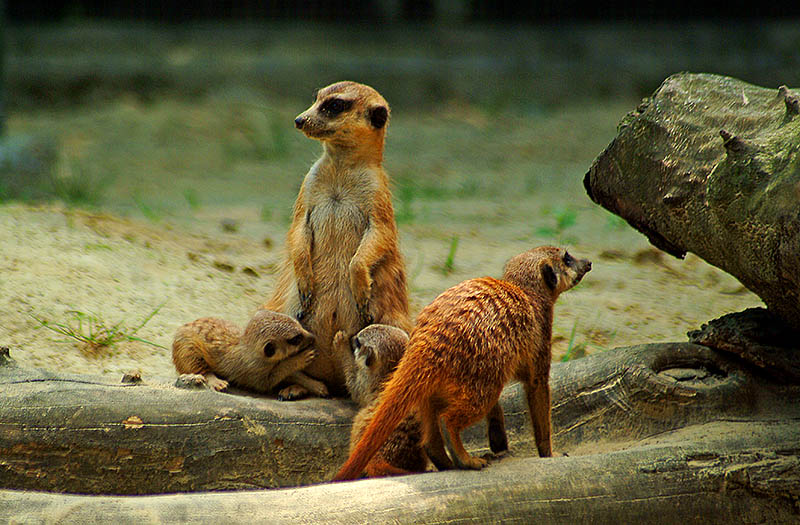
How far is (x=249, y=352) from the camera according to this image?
3.04 m

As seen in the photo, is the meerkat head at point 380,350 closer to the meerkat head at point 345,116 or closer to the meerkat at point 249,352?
the meerkat at point 249,352

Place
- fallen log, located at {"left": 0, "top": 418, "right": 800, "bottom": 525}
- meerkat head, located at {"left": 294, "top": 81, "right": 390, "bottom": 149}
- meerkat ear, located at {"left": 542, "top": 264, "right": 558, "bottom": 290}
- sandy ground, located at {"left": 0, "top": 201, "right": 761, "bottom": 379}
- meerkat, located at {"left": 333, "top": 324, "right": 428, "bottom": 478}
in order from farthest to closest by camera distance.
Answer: sandy ground, located at {"left": 0, "top": 201, "right": 761, "bottom": 379}, meerkat head, located at {"left": 294, "top": 81, "right": 390, "bottom": 149}, meerkat ear, located at {"left": 542, "top": 264, "right": 558, "bottom": 290}, meerkat, located at {"left": 333, "top": 324, "right": 428, "bottom": 478}, fallen log, located at {"left": 0, "top": 418, "right": 800, "bottom": 525}

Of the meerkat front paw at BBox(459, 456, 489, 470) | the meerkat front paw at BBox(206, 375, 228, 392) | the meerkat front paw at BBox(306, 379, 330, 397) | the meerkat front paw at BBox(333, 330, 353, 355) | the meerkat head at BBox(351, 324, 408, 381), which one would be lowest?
the meerkat front paw at BBox(306, 379, 330, 397)

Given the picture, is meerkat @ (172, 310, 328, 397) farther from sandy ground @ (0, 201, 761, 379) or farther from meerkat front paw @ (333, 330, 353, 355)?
sandy ground @ (0, 201, 761, 379)

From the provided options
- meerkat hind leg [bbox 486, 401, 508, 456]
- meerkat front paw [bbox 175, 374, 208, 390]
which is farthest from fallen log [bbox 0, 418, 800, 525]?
meerkat front paw [bbox 175, 374, 208, 390]

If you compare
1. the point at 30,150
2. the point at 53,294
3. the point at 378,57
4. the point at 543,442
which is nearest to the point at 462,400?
the point at 543,442

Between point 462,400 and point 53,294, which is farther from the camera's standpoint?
point 53,294

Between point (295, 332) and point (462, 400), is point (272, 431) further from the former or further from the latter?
point (462, 400)

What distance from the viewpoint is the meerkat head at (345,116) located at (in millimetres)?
3129

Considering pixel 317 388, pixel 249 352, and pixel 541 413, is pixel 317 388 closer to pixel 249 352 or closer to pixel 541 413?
pixel 249 352

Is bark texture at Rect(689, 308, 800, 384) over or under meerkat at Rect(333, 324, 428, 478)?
over

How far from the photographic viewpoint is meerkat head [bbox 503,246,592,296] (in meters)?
2.78

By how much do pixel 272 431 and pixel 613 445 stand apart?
114cm

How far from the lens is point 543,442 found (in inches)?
106
